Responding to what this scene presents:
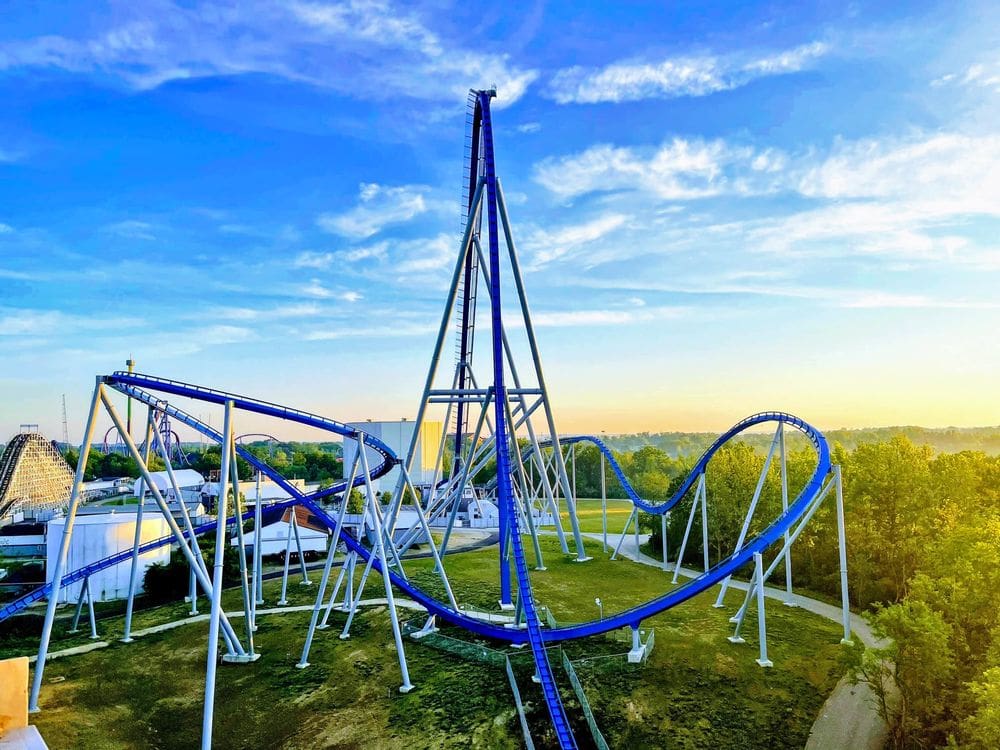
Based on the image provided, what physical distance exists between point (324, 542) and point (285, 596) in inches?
421

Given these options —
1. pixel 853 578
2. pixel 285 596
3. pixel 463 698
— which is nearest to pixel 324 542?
pixel 285 596

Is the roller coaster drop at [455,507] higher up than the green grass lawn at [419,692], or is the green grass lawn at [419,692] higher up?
the roller coaster drop at [455,507]

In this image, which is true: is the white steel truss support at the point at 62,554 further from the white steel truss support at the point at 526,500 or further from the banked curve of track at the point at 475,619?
the white steel truss support at the point at 526,500

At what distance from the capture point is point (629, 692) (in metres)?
16.8

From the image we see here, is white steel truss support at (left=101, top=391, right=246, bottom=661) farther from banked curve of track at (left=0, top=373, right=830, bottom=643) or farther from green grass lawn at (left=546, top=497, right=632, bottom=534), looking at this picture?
green grass lawn at (left=546, top=497, right=632, bottom=534)

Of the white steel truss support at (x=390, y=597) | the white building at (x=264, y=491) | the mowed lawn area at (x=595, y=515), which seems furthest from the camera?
the white building at (x=264, y=491)

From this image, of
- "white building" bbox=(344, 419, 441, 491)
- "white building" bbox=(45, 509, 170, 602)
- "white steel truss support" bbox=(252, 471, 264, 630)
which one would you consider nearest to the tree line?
"white steel truss support" bbox=(252, 471, 264, 630)

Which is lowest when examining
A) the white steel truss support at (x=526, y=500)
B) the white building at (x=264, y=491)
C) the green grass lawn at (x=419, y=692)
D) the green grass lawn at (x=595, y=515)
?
the green grass lawn at (x=595, y=515)

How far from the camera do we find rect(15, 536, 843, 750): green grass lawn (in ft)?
48.9

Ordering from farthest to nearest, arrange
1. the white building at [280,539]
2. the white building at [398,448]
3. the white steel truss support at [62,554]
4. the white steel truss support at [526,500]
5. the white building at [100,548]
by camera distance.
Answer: the white building at [398,448]
the white building at [280,539]
the white building at [100,548]
the white steel truss support at [526,500]
the white steel truss support at [62,554]

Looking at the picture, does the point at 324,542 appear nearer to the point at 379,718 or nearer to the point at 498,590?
the point at 498,590

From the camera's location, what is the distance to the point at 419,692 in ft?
56.5

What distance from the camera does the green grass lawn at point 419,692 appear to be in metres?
14.9

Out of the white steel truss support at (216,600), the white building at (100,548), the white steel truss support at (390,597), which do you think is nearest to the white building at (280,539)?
the white building at (100,548)
